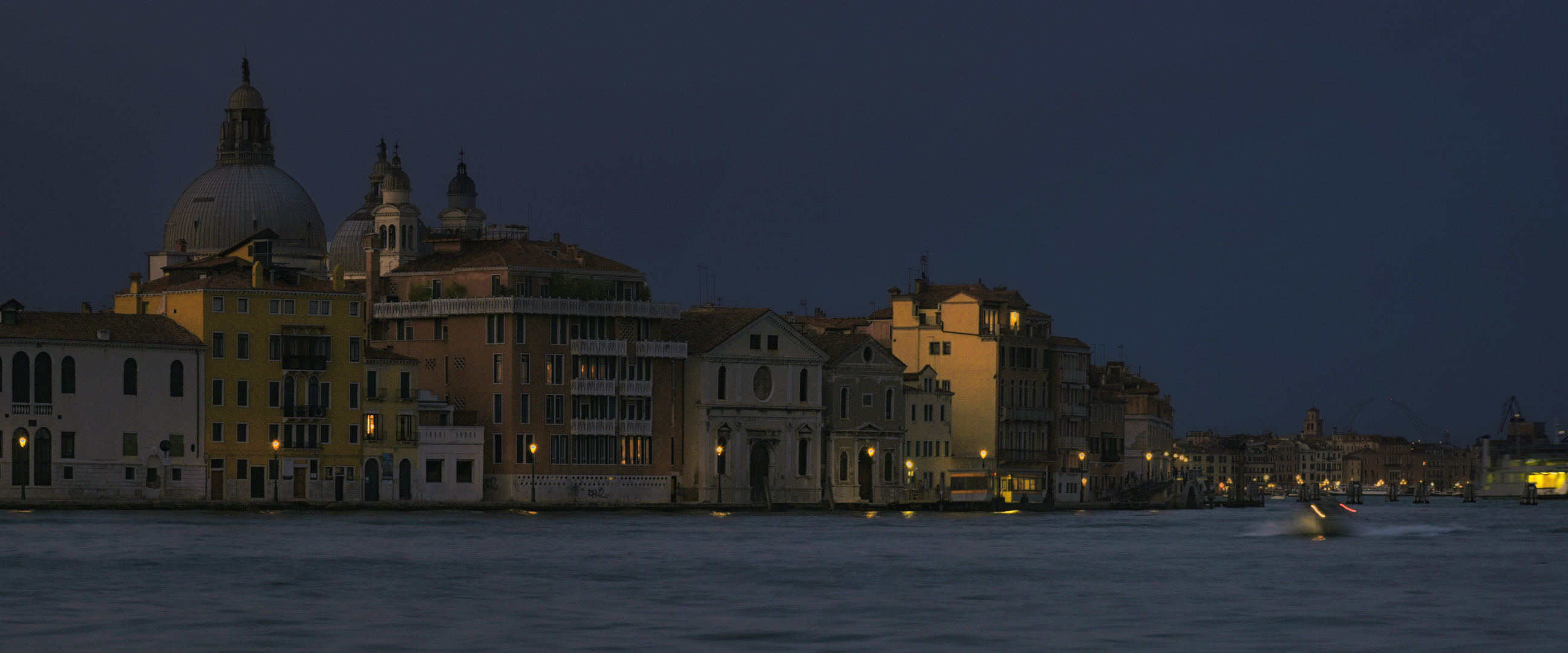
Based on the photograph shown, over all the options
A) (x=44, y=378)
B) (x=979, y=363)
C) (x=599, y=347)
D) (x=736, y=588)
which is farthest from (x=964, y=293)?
(x=736, y=588)

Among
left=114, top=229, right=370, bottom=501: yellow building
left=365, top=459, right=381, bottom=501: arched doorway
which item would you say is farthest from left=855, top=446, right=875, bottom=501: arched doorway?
left=114, top=229, right=370, bottom=501: yellow building

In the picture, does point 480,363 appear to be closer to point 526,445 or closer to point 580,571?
point 526,445

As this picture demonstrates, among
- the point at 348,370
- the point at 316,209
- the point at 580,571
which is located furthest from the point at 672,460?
the point at 580,571

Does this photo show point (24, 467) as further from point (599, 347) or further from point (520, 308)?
point (599, 347)

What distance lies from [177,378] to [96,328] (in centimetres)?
339

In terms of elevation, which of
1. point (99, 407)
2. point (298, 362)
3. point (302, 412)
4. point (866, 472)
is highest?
point (298, 362)

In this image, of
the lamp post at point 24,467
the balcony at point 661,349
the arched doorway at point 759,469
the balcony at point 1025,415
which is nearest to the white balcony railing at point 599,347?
the balcony at point 661,349

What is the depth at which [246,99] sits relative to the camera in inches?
4825

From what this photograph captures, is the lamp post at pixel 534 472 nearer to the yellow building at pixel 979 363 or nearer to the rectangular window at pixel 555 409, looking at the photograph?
→ the rectangular window at pixel 555 409

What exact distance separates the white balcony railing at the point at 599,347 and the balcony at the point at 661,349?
940 mm

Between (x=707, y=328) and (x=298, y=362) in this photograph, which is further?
(x=707, y=328)

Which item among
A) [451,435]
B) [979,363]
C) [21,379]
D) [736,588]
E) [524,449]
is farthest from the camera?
[979,363]

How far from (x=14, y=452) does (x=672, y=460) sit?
25844mm

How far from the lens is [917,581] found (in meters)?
49.6
